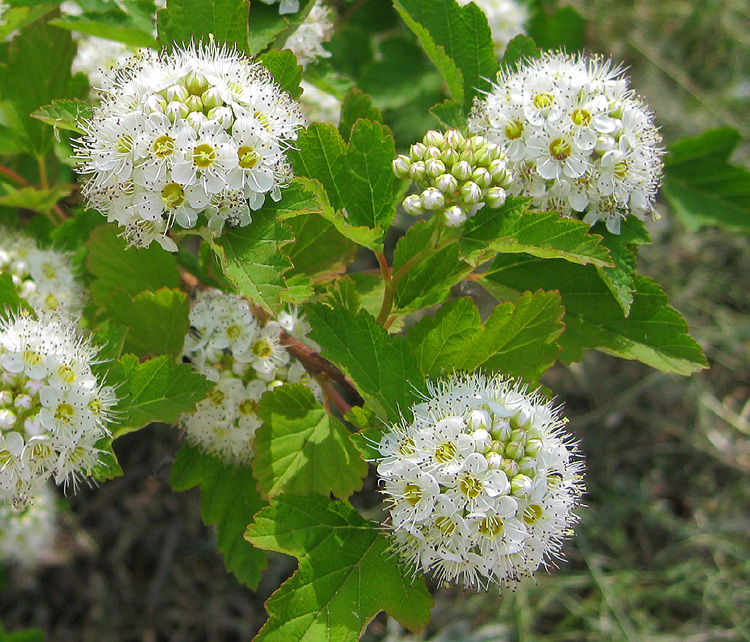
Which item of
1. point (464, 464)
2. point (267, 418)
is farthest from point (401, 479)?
point (267, 418)

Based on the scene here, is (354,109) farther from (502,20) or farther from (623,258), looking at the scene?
(502,20)

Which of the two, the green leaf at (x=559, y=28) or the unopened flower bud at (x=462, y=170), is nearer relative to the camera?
the unopened flower bud at (x=462, y=170)

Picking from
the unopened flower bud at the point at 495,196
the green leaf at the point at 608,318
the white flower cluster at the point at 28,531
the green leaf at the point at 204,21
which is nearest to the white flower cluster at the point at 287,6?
the green leaf at the point at 204,21

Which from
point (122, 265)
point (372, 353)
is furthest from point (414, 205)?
point (122, 265)

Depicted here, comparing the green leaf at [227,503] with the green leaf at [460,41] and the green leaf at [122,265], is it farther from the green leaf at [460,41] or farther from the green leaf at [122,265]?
the green leaf at [460,41]

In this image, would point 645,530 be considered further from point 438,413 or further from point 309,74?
point 309,74
